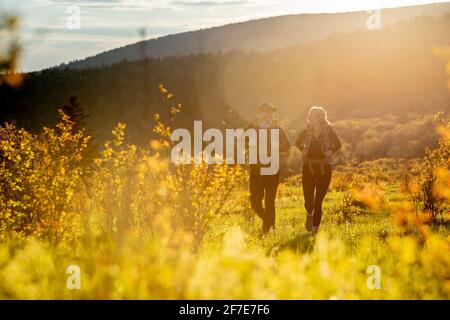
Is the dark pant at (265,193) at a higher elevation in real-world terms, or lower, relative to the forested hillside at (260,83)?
lower

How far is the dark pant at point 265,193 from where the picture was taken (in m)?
9.12

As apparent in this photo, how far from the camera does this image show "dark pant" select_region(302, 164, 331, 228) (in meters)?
9.09

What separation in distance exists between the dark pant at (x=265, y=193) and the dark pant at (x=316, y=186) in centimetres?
51

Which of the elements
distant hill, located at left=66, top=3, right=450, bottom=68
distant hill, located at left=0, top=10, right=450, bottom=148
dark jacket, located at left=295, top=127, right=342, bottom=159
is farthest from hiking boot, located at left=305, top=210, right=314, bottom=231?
distant hill, located at left=66, top=3, right=450, bottom=68

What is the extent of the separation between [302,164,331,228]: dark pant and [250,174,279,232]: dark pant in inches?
19.9

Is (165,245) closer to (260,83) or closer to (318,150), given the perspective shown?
(318,150)

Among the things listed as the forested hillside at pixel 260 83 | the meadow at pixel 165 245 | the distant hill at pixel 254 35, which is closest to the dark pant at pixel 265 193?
the meadow at pixel 165 245

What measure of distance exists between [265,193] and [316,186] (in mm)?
836

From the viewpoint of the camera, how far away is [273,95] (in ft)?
366

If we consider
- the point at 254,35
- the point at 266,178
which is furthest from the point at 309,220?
the point at 254,35

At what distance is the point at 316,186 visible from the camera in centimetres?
927

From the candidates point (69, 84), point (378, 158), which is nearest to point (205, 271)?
point (378, 158)

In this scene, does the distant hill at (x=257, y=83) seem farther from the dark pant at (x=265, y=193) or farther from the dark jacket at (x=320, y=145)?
the dark pant at (x=265, y=193)
